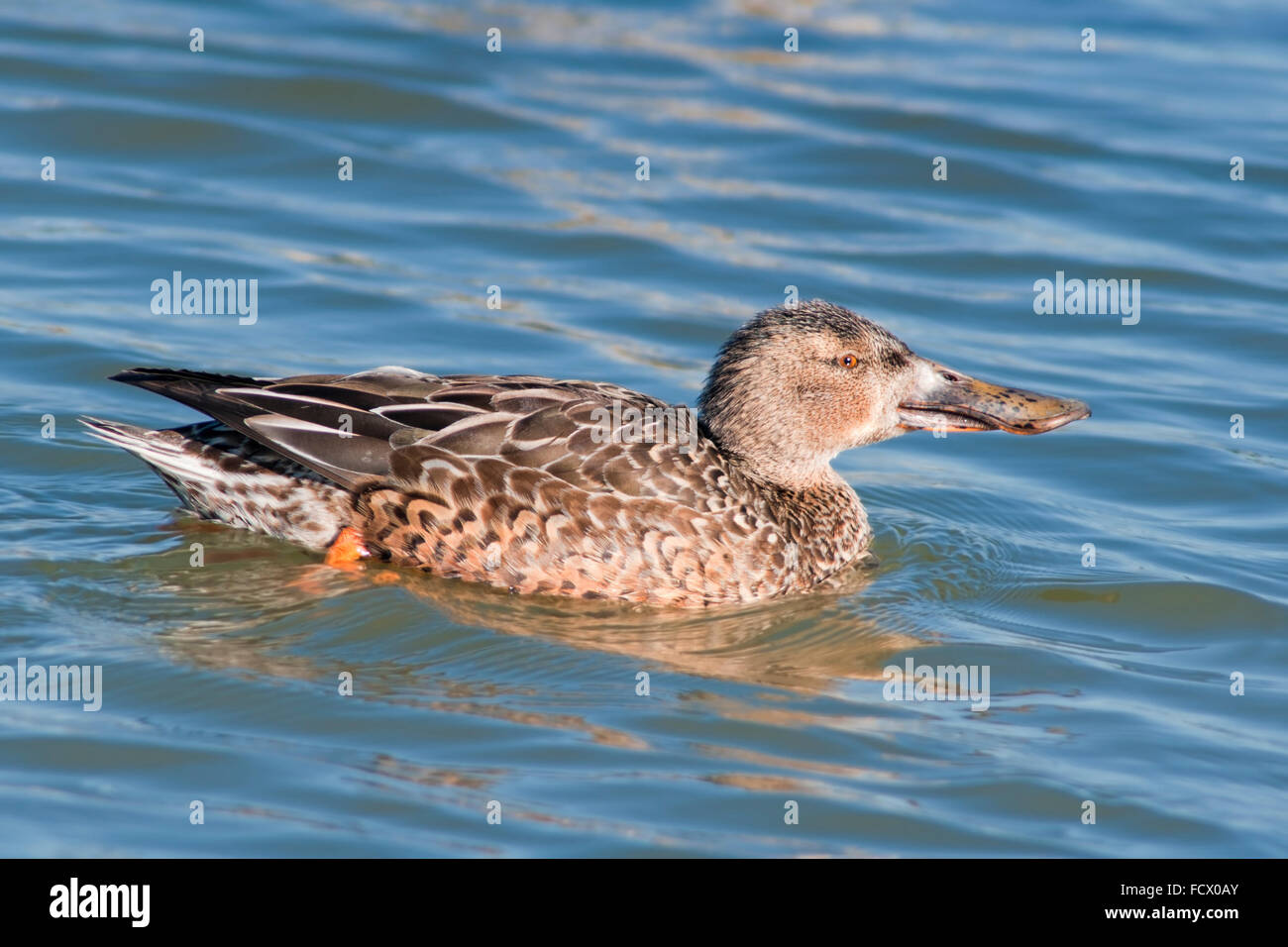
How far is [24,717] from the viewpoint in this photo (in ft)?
21.4

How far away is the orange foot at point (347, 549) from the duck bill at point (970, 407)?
2.84 meters

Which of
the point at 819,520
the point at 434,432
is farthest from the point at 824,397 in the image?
the point at 434,432

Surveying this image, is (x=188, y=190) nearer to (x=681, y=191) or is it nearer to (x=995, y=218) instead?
(x=681, y=191)

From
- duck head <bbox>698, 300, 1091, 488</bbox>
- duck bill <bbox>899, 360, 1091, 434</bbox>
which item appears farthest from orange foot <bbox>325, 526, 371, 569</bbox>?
duck bill <bbox>899, 360, 1091, 434</bbox>

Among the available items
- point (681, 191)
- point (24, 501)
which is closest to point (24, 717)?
point (24, 501)

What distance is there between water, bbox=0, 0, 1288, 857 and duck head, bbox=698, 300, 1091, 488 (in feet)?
2.53

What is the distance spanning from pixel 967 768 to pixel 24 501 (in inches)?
198

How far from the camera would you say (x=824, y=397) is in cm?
848

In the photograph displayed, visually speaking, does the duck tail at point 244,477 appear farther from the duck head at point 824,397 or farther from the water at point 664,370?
the duck head at point 824,397

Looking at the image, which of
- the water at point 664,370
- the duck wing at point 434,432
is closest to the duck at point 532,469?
the duck wing at point 434,432

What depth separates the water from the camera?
20.8 feet

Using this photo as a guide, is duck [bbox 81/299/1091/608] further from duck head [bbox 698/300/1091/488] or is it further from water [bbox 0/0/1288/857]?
water [bbox 0/0/1288/857]

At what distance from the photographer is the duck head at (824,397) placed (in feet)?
27.7
